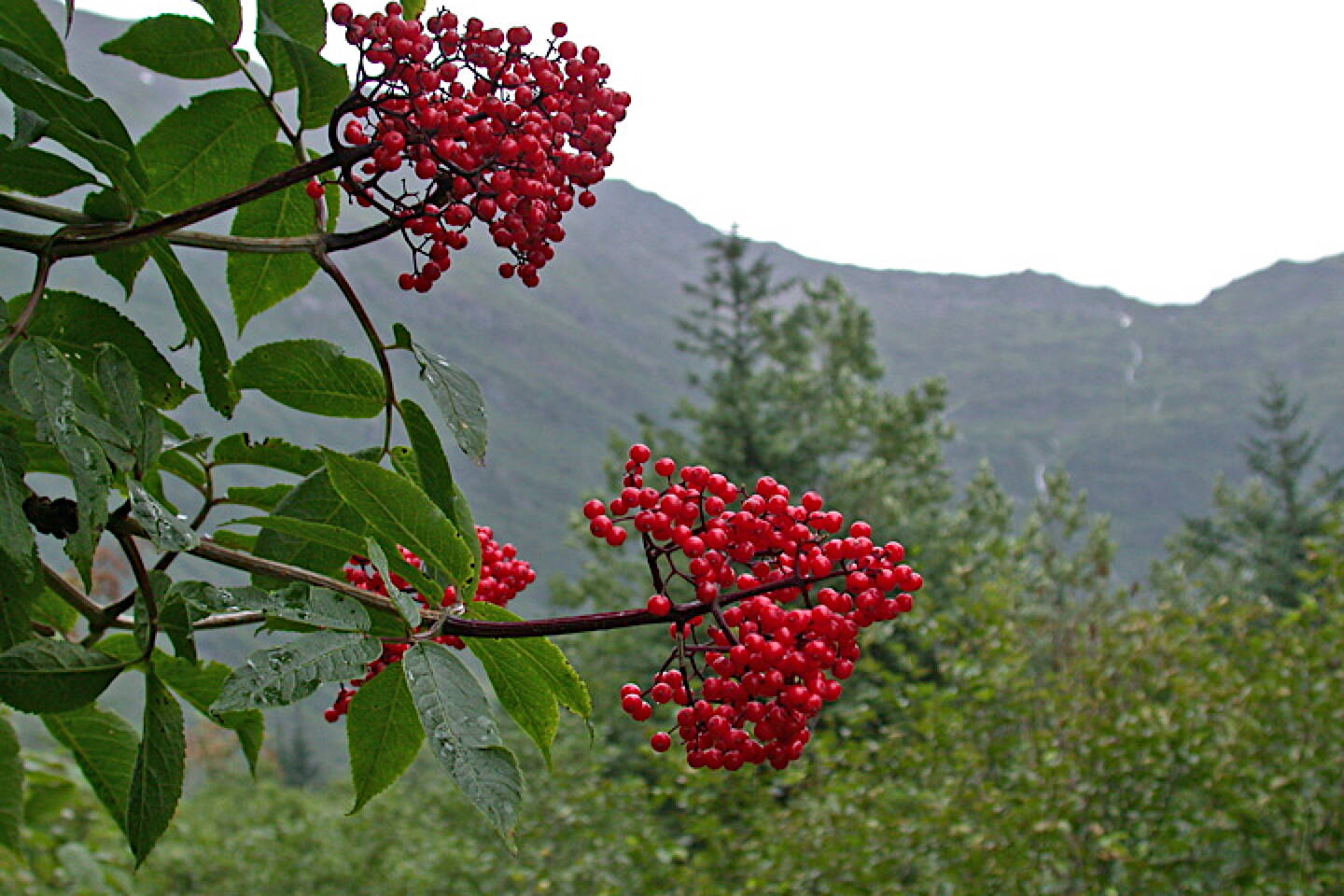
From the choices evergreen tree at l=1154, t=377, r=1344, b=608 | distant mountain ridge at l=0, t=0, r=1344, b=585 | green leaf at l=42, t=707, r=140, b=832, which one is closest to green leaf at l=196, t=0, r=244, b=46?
green leaf at l=42, t=707, r=140, b=832

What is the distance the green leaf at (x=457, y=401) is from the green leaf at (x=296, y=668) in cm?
26

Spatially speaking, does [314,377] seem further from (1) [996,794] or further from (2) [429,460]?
(1) [996,794]

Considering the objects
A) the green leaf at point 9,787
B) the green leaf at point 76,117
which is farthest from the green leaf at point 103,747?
the green leaf at point 76,117

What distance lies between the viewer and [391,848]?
940 centimetres

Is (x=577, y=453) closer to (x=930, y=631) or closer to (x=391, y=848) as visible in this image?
(x=391, y=848)

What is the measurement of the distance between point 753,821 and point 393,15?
17.1ft

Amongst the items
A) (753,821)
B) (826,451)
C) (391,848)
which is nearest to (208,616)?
(753,821)

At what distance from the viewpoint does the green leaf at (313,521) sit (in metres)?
1.09

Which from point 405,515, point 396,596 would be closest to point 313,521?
point 405,515

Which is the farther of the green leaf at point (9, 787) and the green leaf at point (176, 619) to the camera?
the green leaf at point (9, 787)

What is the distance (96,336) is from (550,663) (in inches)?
22.0

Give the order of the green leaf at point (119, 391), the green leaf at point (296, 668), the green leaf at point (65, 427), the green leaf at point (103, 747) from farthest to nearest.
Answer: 1. the green leaf at point (103, 747)
2. the green leaf at point (119, 391)
3. the green leaf at point (65, 427)
4. the green leaf at point (296, 668)

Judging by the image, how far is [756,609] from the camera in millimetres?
924

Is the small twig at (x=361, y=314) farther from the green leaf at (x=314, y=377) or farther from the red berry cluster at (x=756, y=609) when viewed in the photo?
the red berry cluster at (x=756, y=609)
